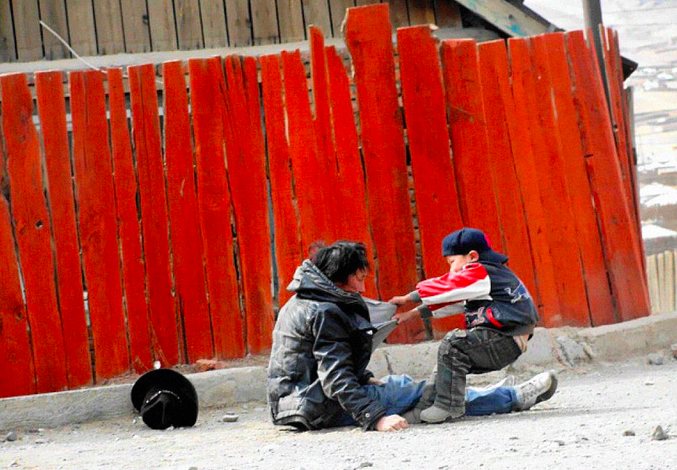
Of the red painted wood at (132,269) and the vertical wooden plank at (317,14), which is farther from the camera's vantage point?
the vertical wooden plank at (317,14)

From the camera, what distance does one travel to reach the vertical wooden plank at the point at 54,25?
31.8 ft

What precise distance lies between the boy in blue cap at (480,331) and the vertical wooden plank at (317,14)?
4909 millimetres

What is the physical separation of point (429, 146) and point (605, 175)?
1285mm

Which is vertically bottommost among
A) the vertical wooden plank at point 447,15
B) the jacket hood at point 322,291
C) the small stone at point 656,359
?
the small stone at point 656,359

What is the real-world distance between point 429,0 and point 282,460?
651 centimetres

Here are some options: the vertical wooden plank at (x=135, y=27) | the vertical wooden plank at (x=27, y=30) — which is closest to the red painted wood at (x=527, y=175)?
the vertical wooden plank at (x=135, y=27)

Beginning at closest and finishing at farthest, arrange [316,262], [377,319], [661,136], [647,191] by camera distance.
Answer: [316,262]
[377,319]
[647,191]
[661,136]

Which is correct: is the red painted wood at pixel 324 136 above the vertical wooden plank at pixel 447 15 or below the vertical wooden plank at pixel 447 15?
below

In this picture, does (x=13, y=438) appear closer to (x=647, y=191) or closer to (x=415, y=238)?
(x=415, y=238)

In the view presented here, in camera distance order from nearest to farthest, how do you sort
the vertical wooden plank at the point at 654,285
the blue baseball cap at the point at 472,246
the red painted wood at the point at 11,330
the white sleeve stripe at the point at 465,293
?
the white sleeve stripe at the point at 465,293, the blue baseball cap at the point at 472,246, the red painted wood at the point at 11,330, the vertical wooden plank at the point at 654,285

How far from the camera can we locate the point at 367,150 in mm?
6957

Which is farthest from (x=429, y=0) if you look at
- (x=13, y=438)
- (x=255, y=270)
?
(x=13, y=438)

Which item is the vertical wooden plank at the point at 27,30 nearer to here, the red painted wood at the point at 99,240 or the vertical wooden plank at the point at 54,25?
the vertical wooden plank at the point at 54,25

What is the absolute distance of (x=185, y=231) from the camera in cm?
671
